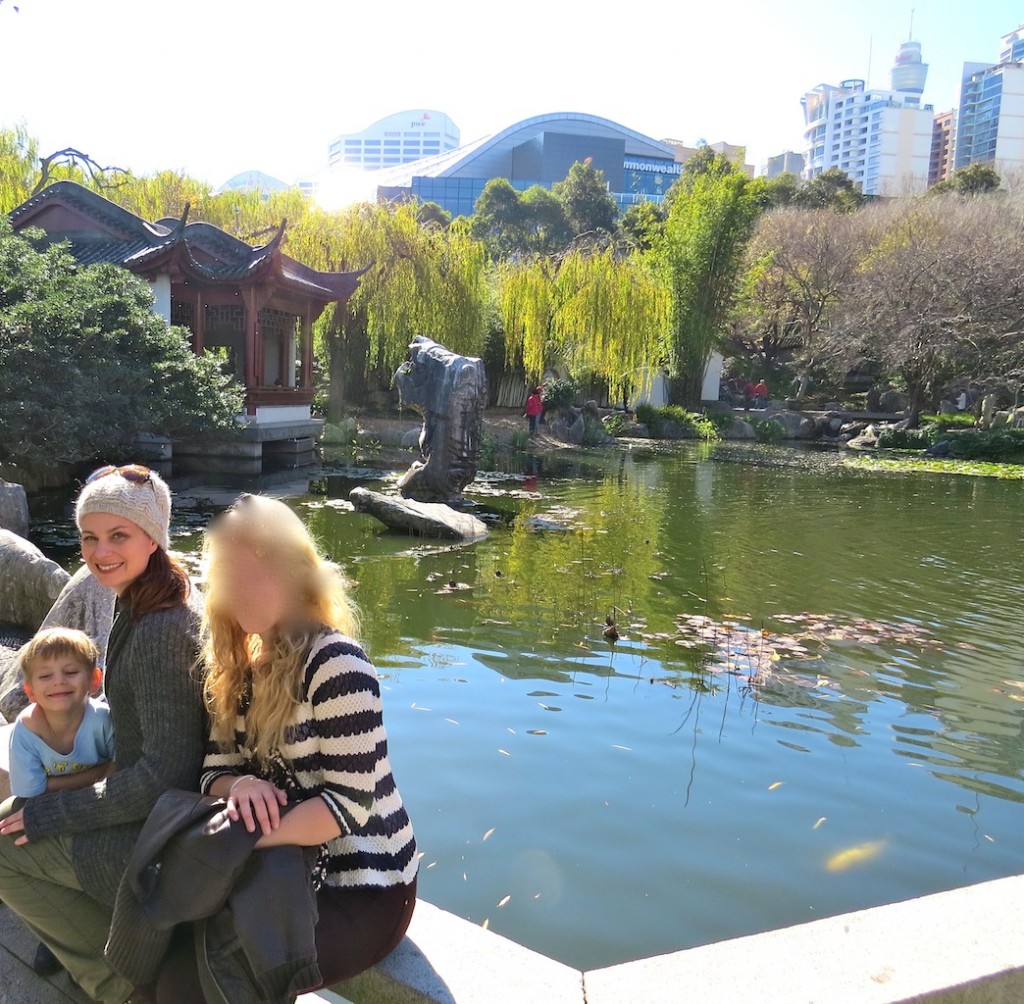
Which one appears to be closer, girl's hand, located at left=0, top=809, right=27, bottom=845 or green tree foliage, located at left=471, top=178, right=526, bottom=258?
girl's hand, located at left=0, top=809, right=27, bottom=845

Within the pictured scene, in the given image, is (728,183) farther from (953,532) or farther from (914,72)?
(914,72)

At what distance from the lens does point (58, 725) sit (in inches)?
70.6

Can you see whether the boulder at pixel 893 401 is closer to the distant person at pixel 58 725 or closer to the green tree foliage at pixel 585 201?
the green tree foliage at pixel 585 201

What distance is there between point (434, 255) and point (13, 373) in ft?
37.7

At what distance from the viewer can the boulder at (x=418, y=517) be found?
8.05 meters

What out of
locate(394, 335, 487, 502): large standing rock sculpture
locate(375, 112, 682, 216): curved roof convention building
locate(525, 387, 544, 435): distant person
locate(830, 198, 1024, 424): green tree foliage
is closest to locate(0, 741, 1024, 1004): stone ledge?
locate(394, 335, 487, 502): large standing rock sculpture

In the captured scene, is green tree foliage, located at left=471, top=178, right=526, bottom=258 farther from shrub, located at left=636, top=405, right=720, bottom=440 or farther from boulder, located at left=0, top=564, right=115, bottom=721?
boulder, located at left=0, top=564, right=115, bottom=721

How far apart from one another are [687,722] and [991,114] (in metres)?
98.0

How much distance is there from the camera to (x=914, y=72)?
5108 inches

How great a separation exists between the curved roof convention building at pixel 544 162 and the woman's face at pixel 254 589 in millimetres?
69303

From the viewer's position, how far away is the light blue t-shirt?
1.72 m

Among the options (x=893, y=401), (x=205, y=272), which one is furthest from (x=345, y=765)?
(x=893, y=401)

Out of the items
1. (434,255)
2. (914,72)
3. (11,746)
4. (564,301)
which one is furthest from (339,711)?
(914,72)

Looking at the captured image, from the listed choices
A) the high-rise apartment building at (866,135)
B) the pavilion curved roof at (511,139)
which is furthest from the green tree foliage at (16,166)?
the high-rise apartment building at (866,135)
